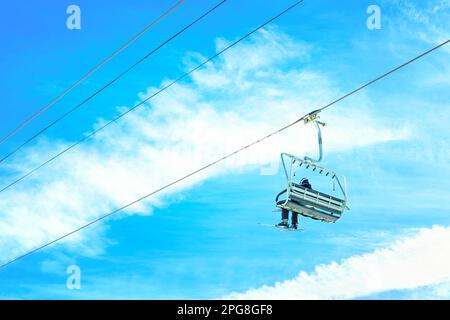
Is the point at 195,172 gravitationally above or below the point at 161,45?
below

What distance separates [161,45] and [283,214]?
13.2 ft
